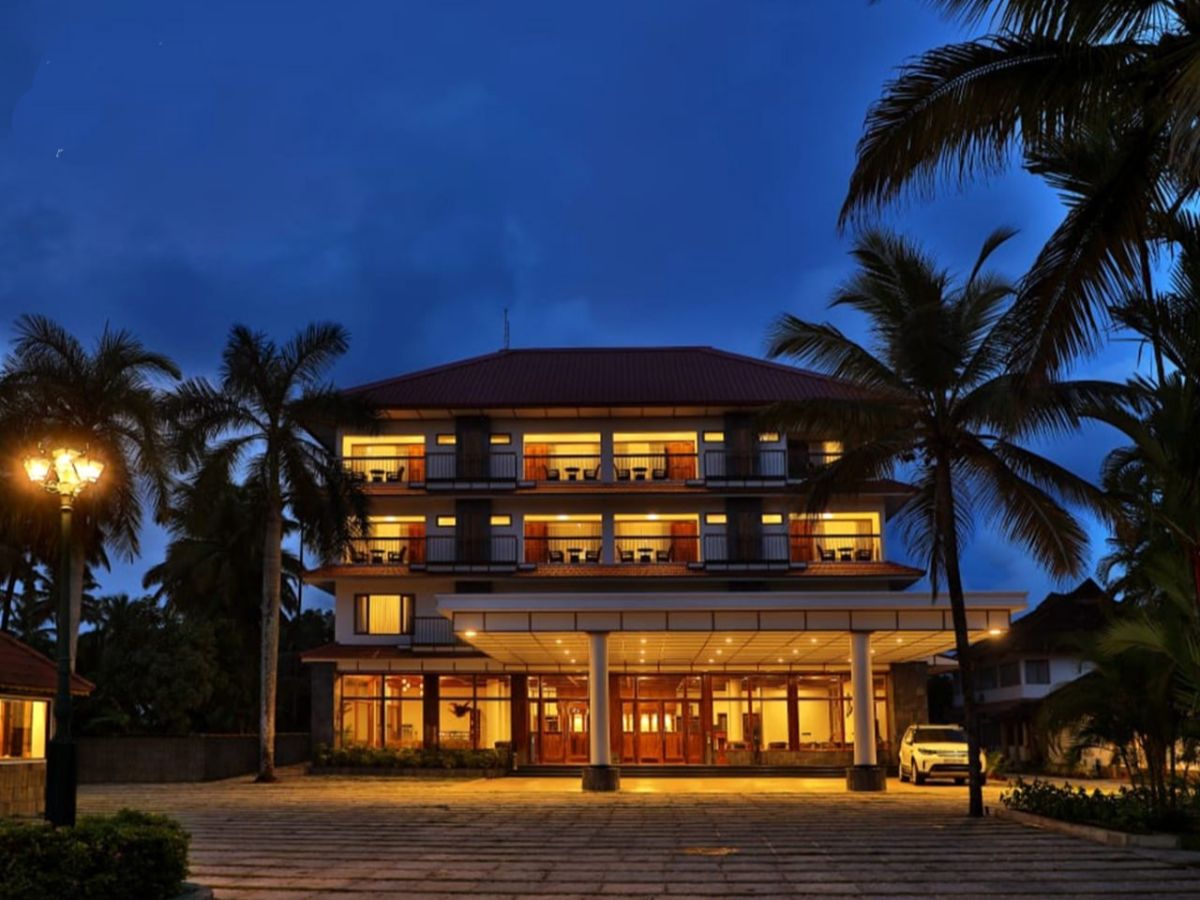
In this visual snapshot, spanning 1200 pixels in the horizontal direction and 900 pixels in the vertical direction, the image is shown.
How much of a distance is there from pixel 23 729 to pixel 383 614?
20.5 metres

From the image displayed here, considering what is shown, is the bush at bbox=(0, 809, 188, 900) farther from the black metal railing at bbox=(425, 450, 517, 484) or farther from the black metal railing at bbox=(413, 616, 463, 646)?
the black metal railing at bbox=(425, 450, 517, 484)

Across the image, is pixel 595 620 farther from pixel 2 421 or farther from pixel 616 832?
pixel 2 421

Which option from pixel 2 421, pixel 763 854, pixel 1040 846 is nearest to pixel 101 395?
pixel 2 421

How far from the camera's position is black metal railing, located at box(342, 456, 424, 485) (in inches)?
1747

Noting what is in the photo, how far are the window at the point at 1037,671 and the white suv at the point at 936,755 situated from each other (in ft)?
43.5

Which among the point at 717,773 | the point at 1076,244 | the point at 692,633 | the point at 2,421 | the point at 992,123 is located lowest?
the point at 717,773

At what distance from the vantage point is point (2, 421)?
29.8m

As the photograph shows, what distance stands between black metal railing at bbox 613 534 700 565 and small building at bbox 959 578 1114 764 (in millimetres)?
11129

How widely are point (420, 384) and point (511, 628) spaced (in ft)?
60.7

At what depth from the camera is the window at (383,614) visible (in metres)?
43.2

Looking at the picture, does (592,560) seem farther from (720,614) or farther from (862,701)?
(862,701)

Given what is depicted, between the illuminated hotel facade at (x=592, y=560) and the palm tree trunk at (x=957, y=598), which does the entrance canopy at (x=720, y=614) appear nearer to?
the palm tree trunk at (x=957, y=598)

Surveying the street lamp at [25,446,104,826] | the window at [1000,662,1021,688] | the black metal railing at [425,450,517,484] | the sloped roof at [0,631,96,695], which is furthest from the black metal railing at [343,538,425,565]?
the street lamp at [25,446,104,826]

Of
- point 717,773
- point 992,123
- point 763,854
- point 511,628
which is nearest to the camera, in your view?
point 992,123
